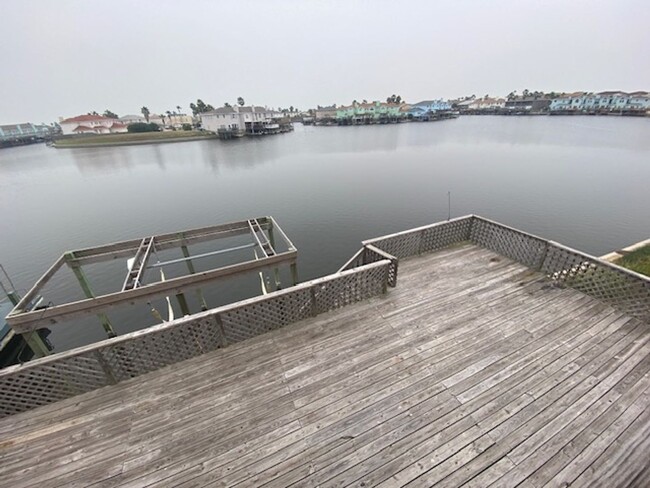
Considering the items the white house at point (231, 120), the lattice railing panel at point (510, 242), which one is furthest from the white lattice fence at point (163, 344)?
the white house at point (231, 120)

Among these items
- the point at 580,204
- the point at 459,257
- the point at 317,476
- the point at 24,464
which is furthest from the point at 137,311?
the point at 580,204

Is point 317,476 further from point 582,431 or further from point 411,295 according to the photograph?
point 411,295

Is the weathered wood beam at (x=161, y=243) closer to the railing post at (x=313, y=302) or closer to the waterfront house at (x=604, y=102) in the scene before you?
the railing post at (x=313, y=302)

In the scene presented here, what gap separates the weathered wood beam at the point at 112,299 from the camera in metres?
5.88

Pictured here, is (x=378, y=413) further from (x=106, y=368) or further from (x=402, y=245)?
(x=402, y=245)

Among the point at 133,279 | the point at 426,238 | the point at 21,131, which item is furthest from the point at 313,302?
the point at 21,131

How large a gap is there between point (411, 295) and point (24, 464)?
6.29 m

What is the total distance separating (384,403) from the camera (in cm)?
368

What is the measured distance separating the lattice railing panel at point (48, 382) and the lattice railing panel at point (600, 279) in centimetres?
892

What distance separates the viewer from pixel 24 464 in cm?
321

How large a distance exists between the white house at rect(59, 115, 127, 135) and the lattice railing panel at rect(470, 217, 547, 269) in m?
114

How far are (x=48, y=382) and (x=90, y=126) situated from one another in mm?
118036

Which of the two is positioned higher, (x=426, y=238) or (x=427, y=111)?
(x=427, y=111)

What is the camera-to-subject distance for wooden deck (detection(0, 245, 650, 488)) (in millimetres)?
2990
